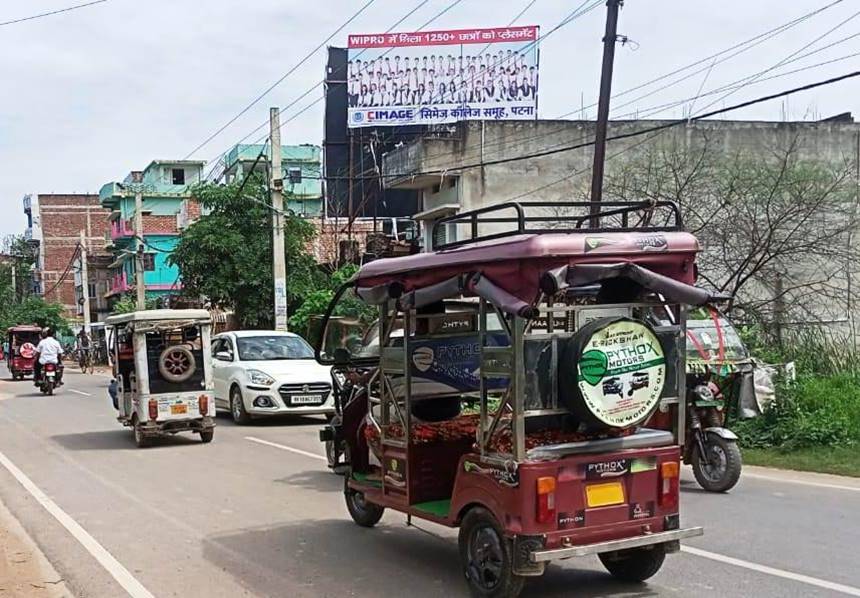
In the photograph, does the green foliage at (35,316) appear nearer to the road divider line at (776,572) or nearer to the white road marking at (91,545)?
the white road marking at (91,545)

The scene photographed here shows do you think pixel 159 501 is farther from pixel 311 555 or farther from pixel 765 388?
pixel 765 388

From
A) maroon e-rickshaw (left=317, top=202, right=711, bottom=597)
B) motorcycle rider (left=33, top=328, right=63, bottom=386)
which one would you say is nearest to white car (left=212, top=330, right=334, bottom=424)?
maroon e-rickshaw (left=317, top=202, right=711, bottom=597)

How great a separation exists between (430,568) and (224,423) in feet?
37.4

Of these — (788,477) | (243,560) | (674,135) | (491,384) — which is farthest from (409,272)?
(674,135)

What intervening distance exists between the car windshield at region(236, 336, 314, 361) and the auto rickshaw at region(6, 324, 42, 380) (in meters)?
22.4

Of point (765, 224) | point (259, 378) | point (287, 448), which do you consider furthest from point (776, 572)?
point (765, 224)

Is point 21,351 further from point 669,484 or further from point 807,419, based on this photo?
point 669,484

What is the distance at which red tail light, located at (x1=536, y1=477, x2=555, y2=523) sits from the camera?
550 centimetres

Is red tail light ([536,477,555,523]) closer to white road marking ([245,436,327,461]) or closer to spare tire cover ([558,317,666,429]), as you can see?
spare tire cover ([558,317,666,429])

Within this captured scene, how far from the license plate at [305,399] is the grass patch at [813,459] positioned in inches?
299

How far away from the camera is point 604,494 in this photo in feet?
19.0

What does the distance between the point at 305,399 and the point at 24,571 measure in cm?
958

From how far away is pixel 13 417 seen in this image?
20.1 metres

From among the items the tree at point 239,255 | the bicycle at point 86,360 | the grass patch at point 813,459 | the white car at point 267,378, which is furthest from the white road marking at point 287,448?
the bicycle at point 86,360
